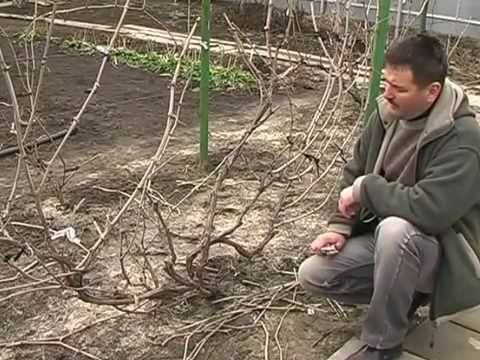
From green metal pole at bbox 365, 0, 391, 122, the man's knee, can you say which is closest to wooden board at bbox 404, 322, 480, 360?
the man's knee

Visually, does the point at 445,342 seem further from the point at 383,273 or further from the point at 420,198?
the point at 420,198

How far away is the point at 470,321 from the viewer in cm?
297

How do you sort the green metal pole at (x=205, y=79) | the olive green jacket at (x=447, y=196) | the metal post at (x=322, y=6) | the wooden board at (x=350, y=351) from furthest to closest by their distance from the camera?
the metal post at (x=322, y=6) < the green metal pole at (x=205, y=79) < the wooden board at (x=350, y=351) < the olive green jacket at (x=447, y=196)

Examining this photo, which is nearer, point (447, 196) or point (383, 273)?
point (447, 196)

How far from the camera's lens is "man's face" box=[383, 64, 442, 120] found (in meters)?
2.45

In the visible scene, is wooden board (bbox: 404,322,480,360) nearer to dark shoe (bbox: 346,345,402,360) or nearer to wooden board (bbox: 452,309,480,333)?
wooden board (bbox: 452,309,480,333)

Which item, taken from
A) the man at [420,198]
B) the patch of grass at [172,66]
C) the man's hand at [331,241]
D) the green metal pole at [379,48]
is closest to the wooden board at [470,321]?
the man at [420,198]

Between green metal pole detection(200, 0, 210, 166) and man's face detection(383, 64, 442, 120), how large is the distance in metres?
2.23

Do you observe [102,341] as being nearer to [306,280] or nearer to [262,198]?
[306,280]

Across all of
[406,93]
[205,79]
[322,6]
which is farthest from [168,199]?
[322,6]

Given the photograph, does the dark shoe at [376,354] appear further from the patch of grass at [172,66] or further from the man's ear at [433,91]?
the patch of grass at [172,66]

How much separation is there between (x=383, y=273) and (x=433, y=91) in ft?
2.11

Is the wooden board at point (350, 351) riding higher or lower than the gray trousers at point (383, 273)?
lower

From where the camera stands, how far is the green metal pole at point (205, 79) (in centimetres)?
453
